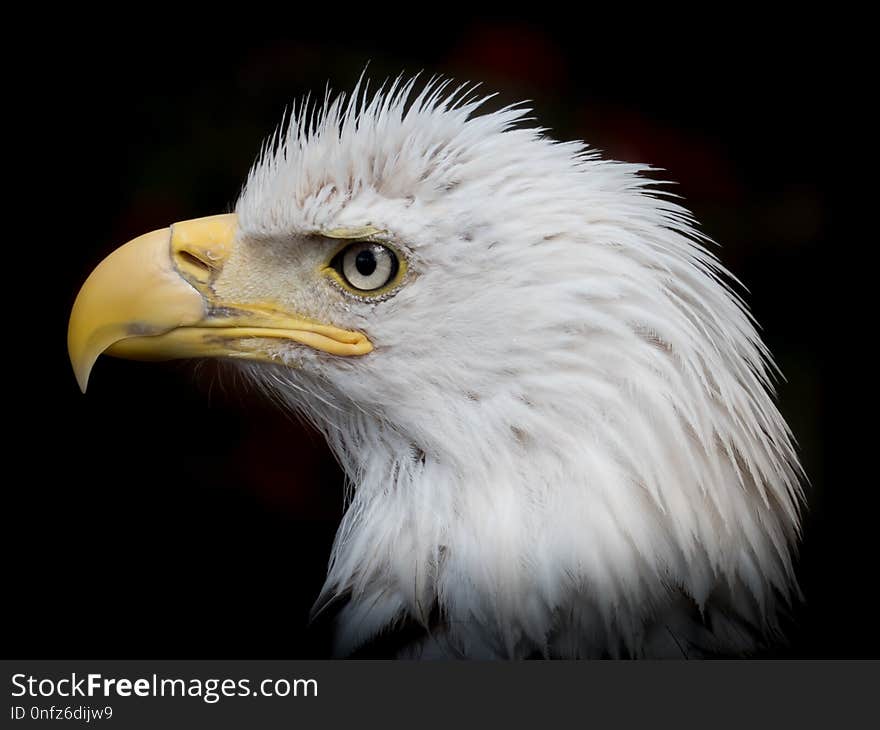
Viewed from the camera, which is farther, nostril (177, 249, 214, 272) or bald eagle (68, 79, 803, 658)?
nostril (177, 249, 214, 272)

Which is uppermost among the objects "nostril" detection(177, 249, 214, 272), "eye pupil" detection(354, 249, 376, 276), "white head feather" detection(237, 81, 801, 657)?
"nostril" detection(177, 249, 214, 272)

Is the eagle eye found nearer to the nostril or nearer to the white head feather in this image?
the white head feather

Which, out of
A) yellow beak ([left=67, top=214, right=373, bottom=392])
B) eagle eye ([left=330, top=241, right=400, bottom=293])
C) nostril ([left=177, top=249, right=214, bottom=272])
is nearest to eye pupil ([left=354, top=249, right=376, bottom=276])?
eagle eye ([left=330, top=241, right=400, bottom=293])

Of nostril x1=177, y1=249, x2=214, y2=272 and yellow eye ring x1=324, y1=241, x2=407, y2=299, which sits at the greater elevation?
nostril x1=177, y1=249, x2=214, y2=272

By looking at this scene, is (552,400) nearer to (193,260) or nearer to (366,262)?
(366,262)

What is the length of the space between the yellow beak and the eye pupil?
0.35 feet

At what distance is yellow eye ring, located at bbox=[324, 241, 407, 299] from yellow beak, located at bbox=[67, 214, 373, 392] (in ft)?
0.26

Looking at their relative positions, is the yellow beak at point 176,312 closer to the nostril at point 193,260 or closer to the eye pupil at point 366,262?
the nostril at point 193,260

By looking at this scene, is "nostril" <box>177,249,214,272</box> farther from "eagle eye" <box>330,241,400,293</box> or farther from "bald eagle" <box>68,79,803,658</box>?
"eagle eye" <box>330,241,400,293</box>

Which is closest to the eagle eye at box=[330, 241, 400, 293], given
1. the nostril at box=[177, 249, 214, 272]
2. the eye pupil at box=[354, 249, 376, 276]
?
the eye pupil at box=[354, 249, 376, 276]

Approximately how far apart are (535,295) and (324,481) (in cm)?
168

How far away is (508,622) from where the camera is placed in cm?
121

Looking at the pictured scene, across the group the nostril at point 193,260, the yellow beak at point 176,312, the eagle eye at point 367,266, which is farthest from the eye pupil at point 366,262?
the nostril at point 193,260

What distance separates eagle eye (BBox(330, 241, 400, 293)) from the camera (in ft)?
4.09
